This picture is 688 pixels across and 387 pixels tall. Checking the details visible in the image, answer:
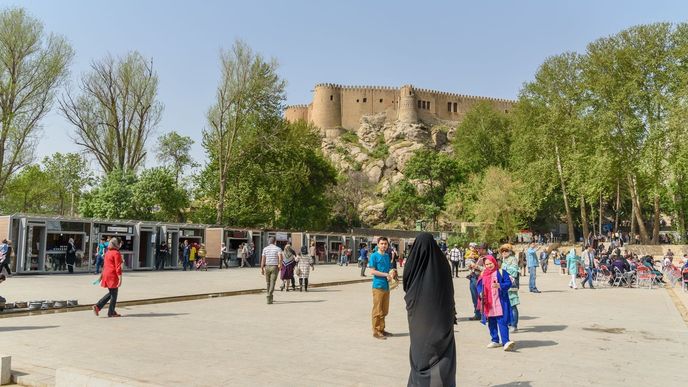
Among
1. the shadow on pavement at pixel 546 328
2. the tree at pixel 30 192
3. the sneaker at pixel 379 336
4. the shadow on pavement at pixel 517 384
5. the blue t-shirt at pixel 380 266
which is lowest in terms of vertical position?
the shadow on pavement at pixel 546 328

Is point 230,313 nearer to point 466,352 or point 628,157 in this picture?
point 466,352

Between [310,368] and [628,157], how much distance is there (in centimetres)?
3898

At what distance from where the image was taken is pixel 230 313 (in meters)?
11.5

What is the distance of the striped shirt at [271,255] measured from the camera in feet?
44.5

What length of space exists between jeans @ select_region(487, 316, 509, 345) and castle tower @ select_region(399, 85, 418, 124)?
92.2m

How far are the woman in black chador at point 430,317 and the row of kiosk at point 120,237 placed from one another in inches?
730

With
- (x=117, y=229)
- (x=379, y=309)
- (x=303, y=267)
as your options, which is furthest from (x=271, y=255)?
(x=117, y=229)

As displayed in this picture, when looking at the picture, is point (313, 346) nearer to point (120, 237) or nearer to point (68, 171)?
point (120, 237)

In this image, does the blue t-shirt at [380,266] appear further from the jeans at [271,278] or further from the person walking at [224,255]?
the person walking at [224,255]

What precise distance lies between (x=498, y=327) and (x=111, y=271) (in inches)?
270

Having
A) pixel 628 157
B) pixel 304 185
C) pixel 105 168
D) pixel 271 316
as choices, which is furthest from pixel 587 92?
pixel 271 316

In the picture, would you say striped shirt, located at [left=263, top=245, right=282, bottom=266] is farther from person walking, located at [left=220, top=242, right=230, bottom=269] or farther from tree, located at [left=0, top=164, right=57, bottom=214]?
tree, located at [left=0, top=164, right=57, bottom=214]

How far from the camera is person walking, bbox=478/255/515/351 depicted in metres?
8.03

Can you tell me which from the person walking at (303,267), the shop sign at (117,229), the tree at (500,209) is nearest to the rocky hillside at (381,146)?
the tree at (500,209)
